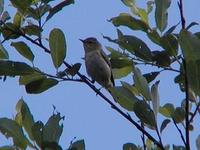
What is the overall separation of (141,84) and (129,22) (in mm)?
388

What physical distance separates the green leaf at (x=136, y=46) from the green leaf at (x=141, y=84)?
0.23 meters

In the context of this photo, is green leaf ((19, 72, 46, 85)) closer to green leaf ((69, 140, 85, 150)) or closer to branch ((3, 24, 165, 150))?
branch ((3, 24, 165, 150))

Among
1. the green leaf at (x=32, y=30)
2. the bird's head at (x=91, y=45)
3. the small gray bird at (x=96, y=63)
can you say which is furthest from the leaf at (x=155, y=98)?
the bird's head at (x=91, y=45)

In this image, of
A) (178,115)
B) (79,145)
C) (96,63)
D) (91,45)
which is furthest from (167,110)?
(91,45)

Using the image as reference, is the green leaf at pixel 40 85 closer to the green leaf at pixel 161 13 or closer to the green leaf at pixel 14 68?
the green leaf at pixel 14 68

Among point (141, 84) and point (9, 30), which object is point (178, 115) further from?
point (9, 30)

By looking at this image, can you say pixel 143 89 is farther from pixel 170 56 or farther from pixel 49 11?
pixel 49 11

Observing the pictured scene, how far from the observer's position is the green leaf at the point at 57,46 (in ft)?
8.30

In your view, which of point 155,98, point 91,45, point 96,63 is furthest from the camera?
point 91,45

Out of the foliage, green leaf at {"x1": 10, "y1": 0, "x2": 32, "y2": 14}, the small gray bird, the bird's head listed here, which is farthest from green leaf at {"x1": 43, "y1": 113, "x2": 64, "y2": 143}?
the bird's head

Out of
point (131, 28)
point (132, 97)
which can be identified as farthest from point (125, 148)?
point (131, 28)

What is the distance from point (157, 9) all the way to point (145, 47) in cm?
18

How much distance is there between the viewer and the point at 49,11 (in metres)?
2.74

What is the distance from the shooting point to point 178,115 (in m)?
2.33
